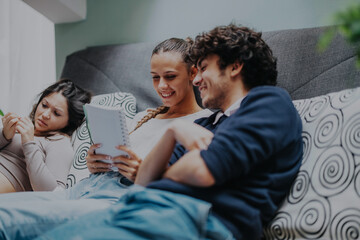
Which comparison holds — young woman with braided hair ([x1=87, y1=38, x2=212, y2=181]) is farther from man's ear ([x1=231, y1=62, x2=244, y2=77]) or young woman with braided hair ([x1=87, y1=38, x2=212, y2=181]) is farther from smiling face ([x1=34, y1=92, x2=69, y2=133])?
smiling face ([x1=34, y1=92, x2=69, y2=133])

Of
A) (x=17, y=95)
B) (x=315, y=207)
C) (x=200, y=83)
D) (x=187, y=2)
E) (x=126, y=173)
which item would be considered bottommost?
(x=17, y=95)

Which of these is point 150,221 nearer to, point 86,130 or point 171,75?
point 171,75

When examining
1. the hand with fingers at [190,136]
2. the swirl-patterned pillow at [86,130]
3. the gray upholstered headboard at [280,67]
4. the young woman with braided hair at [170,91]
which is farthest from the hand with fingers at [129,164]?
the gray upholstered headboard at [280,67]

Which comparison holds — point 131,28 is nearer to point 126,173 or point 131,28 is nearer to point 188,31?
point 188,31

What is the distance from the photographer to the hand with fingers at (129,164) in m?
1.20

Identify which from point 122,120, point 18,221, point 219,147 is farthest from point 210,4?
point 18,221

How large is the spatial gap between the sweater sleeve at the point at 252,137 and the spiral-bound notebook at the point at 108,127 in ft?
1.20

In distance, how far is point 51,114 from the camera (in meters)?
1.74

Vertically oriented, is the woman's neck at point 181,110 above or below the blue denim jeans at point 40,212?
above

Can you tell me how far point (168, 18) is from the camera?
197 cm

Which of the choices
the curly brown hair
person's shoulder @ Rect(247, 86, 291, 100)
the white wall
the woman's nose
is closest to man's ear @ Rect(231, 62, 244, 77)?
the curly brown hair

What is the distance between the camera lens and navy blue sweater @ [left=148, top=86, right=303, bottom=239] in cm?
87

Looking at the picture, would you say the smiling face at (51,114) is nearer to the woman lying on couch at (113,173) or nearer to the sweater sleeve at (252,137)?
the woman lying on couch at (113,173)

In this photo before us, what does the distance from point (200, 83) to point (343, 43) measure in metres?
0.51
